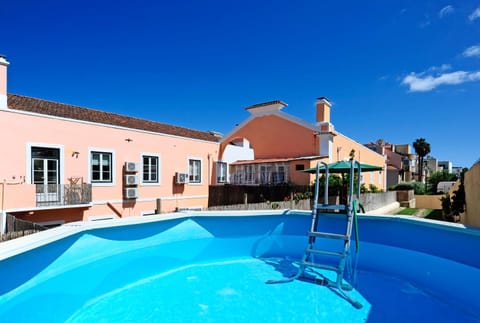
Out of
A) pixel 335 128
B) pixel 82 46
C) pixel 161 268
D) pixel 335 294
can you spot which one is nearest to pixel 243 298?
pixel 335 294

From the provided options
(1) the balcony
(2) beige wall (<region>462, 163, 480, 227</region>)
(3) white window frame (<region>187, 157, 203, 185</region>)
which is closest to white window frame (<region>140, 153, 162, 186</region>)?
(3) white window frame (<region>187, 157, 203, 185</region>)

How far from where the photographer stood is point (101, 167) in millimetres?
15023

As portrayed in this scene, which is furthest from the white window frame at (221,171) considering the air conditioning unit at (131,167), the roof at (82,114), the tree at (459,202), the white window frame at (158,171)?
the tree at (459,202)

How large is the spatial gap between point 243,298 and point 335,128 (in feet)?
57.9

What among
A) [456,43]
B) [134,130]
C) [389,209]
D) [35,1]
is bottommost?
→ [389,209]

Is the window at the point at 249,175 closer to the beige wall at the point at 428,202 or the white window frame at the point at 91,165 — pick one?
the white window frame at the point at 91,165

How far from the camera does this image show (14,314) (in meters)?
3.84

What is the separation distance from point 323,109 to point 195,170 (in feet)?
35.0

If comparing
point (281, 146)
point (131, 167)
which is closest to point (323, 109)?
point (281, 146)

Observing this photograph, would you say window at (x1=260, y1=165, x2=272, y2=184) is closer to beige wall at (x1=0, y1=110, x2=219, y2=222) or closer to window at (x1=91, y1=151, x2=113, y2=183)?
beige wall at (x1=0, y1=110, x2=219, y2=222)

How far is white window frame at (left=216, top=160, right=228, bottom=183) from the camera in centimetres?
2197

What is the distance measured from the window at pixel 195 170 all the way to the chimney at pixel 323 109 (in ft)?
31.8

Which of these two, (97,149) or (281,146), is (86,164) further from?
(281,146)

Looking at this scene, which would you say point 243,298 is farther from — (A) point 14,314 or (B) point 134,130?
(B) point 134,130
